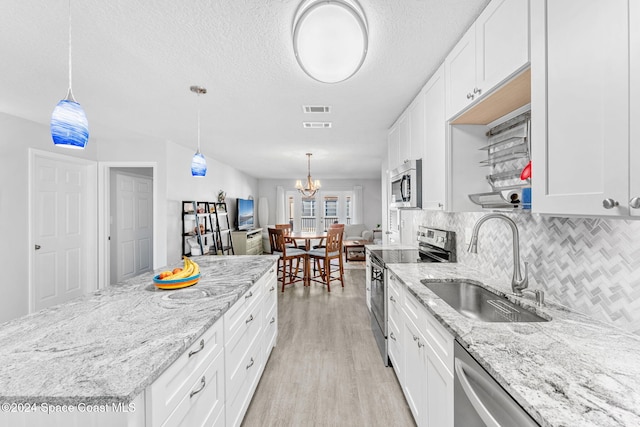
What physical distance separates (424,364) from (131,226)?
17.3 feet

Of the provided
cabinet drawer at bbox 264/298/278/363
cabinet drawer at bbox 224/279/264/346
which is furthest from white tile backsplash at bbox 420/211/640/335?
cabinet drawer at bbox 264/298/278/363

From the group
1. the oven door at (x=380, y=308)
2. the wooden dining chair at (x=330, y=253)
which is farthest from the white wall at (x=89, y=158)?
the oven door at (x=380, y=308)

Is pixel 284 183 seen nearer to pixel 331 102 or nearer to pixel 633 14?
pixel 331 102

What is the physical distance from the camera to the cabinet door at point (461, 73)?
4.98 ft

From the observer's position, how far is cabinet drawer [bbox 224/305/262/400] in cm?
149

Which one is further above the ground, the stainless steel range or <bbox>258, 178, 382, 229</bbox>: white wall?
<bbox>258, 178, 382, 229</bbox>: white wall

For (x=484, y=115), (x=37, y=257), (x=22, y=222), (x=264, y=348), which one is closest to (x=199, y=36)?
(x=484, y=115)

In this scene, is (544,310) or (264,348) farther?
(264,348)

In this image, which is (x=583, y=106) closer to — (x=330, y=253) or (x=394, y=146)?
(x=394, y=146)

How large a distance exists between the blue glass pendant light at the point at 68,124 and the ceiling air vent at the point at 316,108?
1857mm

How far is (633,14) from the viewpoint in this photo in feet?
2.35

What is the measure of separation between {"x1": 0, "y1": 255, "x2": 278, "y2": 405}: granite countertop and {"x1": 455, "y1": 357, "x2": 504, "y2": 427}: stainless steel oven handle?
1.02m

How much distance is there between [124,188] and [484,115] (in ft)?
17.7

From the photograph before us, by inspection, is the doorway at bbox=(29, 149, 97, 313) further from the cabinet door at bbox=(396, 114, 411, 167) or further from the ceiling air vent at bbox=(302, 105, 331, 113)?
the cabinet door at bbox=(396, 114, 411, 167)
